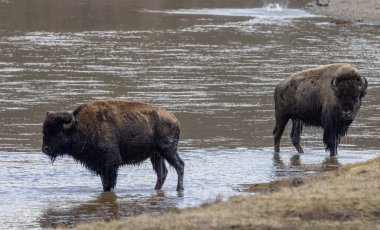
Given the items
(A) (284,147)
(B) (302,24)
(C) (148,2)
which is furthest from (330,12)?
(A) (284,147)

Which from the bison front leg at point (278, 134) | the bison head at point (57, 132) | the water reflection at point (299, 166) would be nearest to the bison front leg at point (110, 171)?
the bison head at point (57, 132)

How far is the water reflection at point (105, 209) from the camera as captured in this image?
557 inches

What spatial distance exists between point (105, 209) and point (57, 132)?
207 centimetres

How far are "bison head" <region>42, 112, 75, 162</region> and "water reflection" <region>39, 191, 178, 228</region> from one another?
106cm

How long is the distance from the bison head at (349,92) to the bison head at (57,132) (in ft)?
18.9

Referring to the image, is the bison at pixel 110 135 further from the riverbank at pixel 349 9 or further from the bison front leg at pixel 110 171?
the riverbank at pixel 349 9

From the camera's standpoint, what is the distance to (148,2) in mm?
69375

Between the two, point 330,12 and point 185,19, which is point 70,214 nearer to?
point 185,19

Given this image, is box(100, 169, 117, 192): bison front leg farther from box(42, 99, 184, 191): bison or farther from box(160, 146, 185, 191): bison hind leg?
box(160, 146, 185, 191): bison hind leg

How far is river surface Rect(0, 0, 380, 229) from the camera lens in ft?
53.7

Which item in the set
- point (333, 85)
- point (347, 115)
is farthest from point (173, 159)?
point (333, 85)

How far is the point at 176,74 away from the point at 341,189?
2110 centimetres

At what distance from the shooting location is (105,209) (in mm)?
14891

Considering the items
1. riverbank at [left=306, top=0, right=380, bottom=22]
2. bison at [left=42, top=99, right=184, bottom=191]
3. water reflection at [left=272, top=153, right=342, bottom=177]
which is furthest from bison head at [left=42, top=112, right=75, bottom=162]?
riverbank at [left=306, top=0, right=380, bottom=22]
